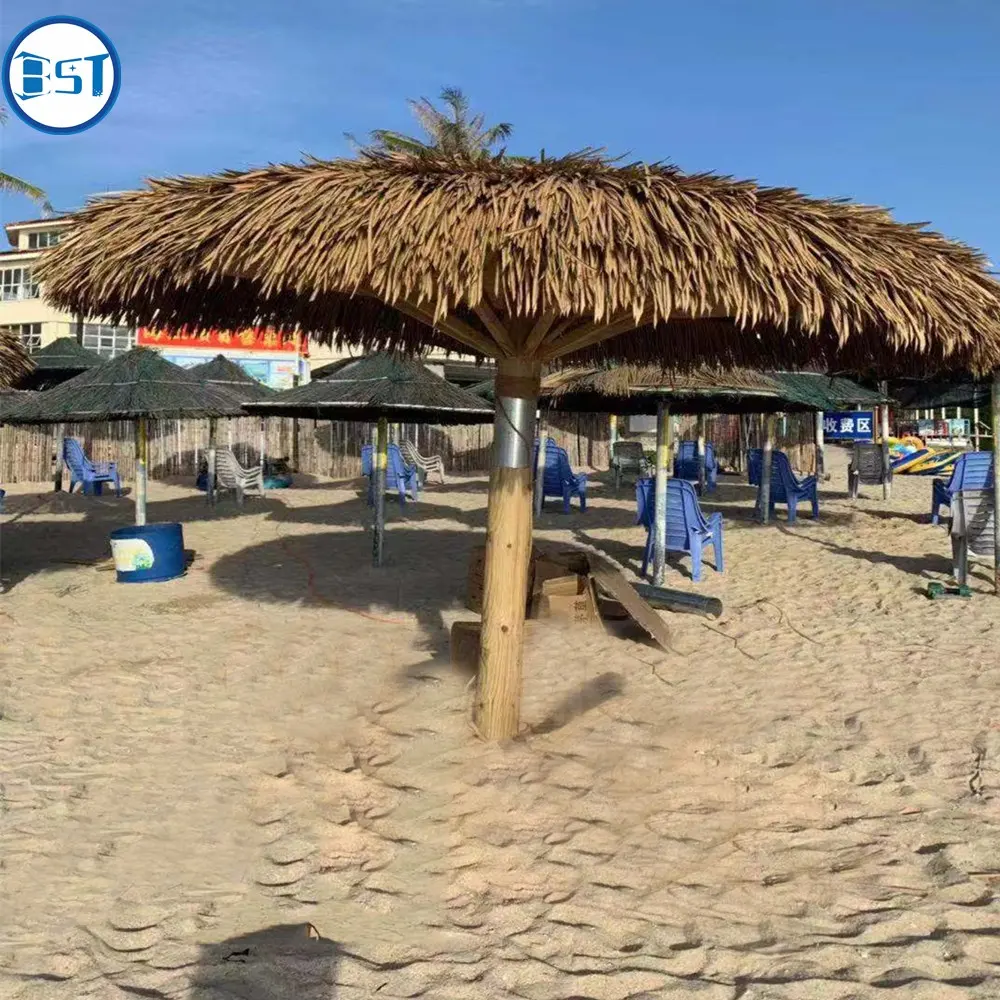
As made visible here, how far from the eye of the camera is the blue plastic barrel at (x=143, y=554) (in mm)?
8406

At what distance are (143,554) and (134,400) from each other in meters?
1.84

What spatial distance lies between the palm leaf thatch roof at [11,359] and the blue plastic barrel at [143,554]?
68.6 inches

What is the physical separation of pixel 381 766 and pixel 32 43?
6.66 metres

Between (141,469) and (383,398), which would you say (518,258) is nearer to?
(383,398)

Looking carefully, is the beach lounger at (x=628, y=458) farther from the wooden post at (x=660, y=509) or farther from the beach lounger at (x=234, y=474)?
the wooden post at (x=660, y=509)

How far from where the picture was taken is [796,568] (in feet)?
28.8

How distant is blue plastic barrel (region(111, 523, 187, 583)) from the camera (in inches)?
331

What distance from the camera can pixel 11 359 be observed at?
7816mm

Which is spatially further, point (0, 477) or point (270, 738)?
point (0, 477)

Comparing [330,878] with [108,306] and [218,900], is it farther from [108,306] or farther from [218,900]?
[108,306]

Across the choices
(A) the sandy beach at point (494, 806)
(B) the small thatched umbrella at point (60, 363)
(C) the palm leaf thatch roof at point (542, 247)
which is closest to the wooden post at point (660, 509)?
(A) the sandy beach at point (494, 806)

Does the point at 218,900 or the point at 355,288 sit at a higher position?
the point at 355,288

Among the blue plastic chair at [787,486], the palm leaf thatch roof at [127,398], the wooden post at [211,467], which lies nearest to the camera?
the palm leaf thatch roof at [127,398]

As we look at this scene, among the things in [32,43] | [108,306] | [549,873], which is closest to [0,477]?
[32,43]
